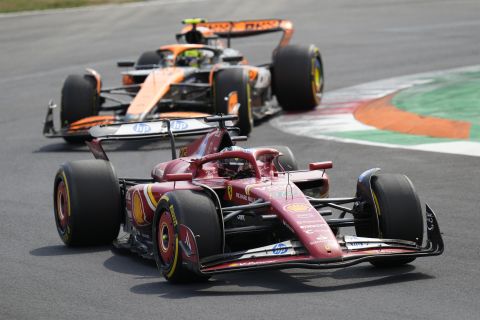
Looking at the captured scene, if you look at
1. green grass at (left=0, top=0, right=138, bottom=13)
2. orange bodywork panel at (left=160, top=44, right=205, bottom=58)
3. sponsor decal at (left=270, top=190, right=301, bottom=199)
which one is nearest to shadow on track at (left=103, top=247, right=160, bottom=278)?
sponsor decal at (left=270, top=190, right=301, bottom=199)

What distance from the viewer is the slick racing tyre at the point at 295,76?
Result: 22.2m

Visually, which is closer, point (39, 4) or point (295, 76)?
point (295, 76)

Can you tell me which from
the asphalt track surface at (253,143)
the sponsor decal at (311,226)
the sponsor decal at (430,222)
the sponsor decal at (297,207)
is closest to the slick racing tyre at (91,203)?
the asphalt track surface at (253,143)

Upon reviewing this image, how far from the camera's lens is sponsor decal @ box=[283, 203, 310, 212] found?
9922 millimetres

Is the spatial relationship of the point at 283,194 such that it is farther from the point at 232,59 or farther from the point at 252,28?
the point at 252,28

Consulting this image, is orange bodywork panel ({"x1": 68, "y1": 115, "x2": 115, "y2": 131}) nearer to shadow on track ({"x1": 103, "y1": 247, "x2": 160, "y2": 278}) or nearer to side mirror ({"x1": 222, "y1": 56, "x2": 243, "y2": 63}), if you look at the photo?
side mirror ({"x1": 222, "y1": 56, "x2": 243, "y2": 63})

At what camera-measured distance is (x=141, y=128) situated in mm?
12938

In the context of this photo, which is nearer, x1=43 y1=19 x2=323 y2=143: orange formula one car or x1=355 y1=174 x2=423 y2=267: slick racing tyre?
x1=355 y1=174 x2=423 y2=267: slick racing tyre

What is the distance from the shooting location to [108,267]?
1106cm

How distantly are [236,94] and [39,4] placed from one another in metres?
23.8

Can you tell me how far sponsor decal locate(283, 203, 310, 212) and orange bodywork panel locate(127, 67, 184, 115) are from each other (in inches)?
370

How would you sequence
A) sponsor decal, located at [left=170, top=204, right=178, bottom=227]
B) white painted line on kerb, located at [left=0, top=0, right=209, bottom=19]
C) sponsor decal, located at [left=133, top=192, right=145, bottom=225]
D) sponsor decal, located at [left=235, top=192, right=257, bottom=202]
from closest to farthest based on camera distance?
sponsor decal, located at [left=170, top=204, right=178, bottom=227] → sponsor decal, located at [left=235, top=192, right=257, bottom=202] → sponsor decal, located at [left=133, top=192, right=145, bottom=225] → white painted line on kerb, located at [left=0, top=0, right=209, bottom=19]

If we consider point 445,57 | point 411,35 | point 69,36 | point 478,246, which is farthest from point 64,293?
point 69,36

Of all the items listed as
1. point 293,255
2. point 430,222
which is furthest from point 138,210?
point 430,222
